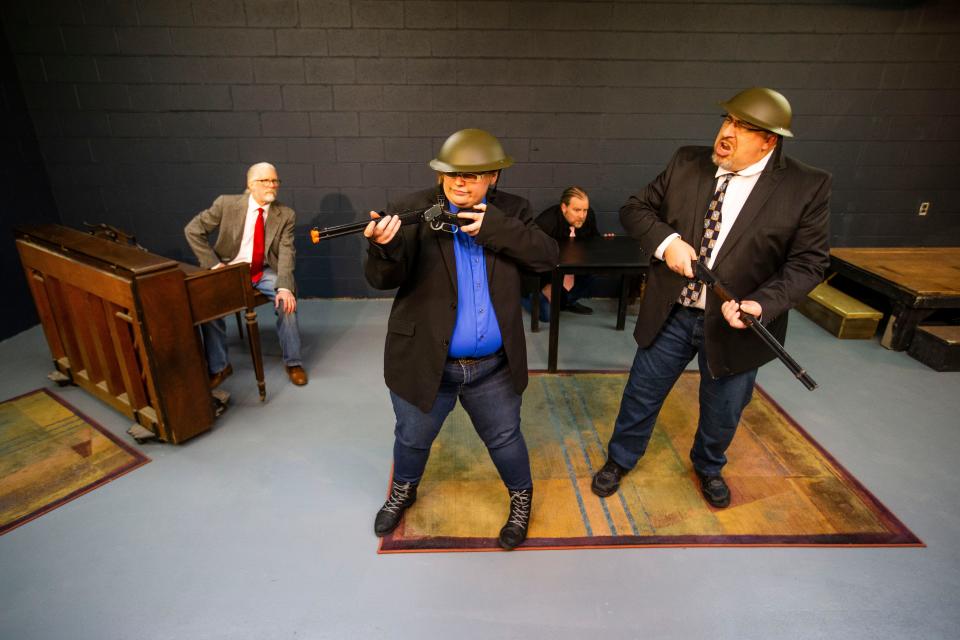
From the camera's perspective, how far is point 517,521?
2180 mm

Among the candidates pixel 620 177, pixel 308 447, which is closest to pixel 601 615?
pixel 308 447

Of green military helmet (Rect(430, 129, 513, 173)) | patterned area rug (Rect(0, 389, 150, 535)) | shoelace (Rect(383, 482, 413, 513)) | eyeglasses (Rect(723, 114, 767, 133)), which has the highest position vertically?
eyeglasses (Rect(723, 114, 767, 133))

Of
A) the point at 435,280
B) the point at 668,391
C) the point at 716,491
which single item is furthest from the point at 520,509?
the point at 435,280

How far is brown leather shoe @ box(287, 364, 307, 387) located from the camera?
3.32 meters

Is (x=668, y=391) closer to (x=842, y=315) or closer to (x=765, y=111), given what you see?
(x=765, y=111)

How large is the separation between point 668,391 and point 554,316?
3.82 feet

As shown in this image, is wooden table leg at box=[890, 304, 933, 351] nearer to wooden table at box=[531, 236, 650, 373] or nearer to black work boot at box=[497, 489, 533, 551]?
wooden table at box=[531, 236, 650, 373]

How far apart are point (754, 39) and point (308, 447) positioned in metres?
4.01

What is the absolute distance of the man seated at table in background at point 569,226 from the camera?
12.3 ft

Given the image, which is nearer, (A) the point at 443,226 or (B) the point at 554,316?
(A) the point at 443,226

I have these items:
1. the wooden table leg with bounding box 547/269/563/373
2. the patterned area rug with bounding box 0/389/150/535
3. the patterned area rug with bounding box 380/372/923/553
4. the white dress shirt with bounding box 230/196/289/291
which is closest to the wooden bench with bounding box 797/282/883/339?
the patterned area rug with bounding box 380/372/923/553

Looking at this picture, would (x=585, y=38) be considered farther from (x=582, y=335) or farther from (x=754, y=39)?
(x=582, y=335)

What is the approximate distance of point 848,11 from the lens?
3982 millimetres

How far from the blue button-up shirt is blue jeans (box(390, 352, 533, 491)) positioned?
67 millimetres
